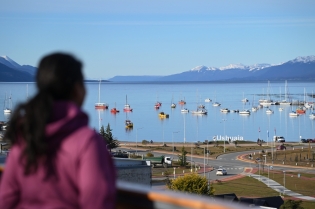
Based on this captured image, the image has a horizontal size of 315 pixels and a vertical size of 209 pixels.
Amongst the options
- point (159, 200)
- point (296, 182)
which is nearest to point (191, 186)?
point (296, 182)

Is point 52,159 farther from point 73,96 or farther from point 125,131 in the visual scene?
point 125,131

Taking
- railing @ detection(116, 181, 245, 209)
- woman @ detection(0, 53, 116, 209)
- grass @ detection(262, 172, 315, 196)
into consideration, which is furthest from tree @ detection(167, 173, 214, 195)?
woman @ detection(0, 53, 116, 209)

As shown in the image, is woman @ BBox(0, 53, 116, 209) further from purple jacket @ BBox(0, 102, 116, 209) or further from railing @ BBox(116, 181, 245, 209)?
railing @ BBox(116, 181, 245, 209)

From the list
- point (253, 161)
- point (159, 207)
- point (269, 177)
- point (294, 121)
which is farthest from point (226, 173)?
point (294, 121)

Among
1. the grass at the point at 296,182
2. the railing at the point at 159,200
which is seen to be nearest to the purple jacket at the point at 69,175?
the railing at the point at 159,200

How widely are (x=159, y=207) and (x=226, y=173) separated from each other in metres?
35.8

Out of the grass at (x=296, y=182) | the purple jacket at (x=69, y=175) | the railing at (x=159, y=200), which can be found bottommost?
the grass at (x=296, y=182)

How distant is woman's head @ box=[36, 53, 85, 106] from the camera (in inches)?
82.9

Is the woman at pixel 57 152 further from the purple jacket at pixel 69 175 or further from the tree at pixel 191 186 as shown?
the tree at pixel 191 186

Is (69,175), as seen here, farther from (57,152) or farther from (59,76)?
(59,76)

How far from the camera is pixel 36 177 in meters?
2.08

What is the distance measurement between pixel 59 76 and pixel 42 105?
0.13m

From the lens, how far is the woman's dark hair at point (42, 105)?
6.72ft

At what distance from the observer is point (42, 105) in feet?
6.77
